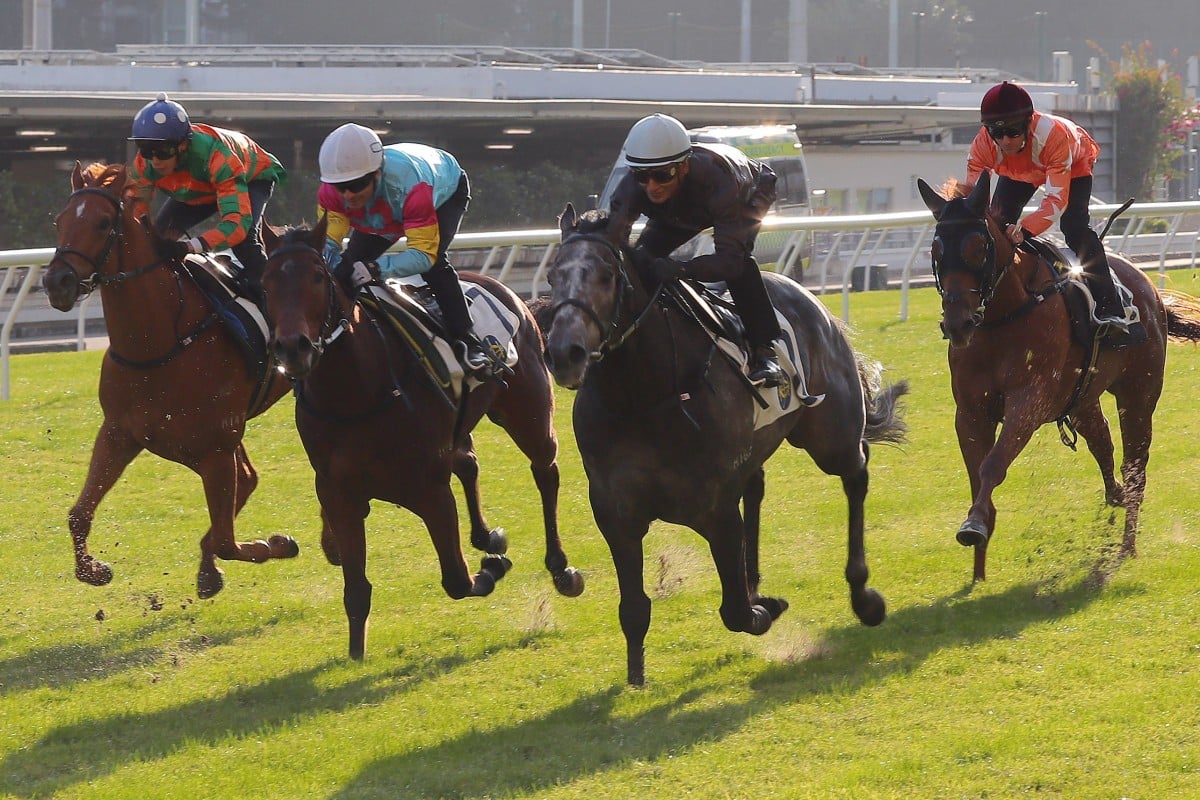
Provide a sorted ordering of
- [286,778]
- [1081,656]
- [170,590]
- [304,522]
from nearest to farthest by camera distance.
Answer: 1. [286,778]
2. [1081,656]
3. [170,590]
4. [304,522]

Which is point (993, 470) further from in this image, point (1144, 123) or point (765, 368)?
point (1144, 123)

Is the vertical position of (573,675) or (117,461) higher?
(117,461)

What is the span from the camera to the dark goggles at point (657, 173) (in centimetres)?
487

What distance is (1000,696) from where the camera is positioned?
4.89 metres

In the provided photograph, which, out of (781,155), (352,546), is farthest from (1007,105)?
(781,155)

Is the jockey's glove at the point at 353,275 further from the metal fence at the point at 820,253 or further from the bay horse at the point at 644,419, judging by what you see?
the metal fence at the point at 820,253

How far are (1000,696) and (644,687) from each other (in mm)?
1147

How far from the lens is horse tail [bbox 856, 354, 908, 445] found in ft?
21.3

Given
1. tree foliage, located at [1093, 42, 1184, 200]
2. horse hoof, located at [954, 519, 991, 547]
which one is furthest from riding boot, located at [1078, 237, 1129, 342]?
tree foliage, located at [1093, 42, 1184, 200]

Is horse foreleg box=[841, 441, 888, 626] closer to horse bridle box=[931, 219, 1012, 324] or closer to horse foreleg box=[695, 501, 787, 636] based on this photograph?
horse foreleg box=[695, 501, 787, 636]

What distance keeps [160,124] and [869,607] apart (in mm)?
3271

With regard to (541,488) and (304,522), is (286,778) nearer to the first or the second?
(541,488)

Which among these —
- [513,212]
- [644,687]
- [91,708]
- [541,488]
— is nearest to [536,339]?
[541,488]

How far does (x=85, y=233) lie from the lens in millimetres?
5652
